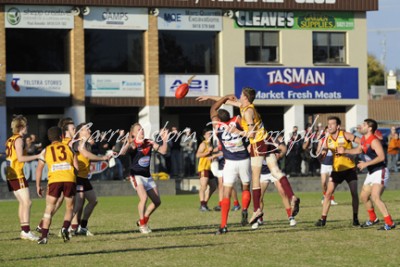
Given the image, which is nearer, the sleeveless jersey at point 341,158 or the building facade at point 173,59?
the sleeveless jersey at point 341,158

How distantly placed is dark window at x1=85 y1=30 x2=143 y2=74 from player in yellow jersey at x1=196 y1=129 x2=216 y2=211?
17.9m

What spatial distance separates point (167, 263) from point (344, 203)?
50.2 ft

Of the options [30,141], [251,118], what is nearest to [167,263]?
[251,118]

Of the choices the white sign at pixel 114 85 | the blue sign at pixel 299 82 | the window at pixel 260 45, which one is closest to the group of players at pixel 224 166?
the white sign at pixel 114 85

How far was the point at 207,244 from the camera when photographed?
15617 mm

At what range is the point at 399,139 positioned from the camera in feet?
130

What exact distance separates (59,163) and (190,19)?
2900 centimetres

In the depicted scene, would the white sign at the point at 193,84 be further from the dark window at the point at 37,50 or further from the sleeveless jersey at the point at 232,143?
the sleeveless jersey at the point at 232,143

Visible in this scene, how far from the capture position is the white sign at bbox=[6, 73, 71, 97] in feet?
137

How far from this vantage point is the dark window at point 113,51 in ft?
141

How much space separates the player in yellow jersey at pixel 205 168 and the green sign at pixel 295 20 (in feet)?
65.0

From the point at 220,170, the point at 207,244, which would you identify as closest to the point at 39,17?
the point at 220,170

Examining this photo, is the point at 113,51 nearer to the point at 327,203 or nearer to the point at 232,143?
the point at 327,203

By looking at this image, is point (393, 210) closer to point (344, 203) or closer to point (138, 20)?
point (344, 203)
